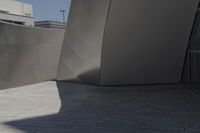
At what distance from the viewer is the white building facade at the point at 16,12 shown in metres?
46.1

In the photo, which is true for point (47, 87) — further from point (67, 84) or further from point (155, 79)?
point (155, 79)

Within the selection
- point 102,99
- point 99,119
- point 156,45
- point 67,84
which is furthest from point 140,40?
point 99,119

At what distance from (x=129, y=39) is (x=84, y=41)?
2018 millimetres

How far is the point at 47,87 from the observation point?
13.2 metres

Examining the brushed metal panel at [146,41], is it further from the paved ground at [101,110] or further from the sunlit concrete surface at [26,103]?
the sunlit concrete surface at [26,103]

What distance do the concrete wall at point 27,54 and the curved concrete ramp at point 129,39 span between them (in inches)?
57.8

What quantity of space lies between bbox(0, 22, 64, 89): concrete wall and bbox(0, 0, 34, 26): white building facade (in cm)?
3113

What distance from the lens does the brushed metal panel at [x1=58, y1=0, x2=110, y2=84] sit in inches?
446

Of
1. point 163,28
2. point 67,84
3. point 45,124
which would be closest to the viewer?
point 45,124

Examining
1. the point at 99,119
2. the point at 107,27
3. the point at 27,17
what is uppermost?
the point at 107,27

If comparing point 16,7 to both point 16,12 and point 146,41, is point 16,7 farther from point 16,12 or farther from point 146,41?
point 146,41

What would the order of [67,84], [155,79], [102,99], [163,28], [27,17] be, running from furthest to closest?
[27,17], [67,84], [155,79], [163,28], [102,99]

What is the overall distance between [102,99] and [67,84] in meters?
4.45

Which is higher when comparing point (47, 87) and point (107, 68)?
point (107, 68)
